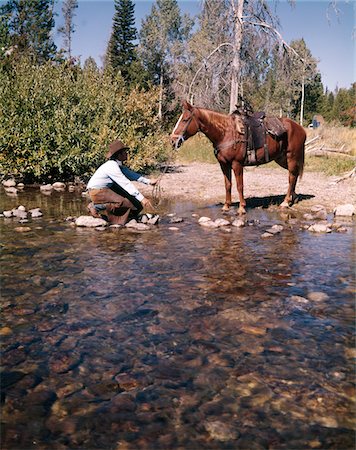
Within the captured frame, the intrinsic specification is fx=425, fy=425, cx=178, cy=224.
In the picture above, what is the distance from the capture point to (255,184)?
15367 millimetres

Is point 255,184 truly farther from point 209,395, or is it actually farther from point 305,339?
point 209,395

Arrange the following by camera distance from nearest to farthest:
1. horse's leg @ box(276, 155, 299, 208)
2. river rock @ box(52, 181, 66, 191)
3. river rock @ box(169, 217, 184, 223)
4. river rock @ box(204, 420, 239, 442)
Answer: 1. river rock @ box(204, 420, 239, 442)
2. river rock @ box(169, 217, 184, 223)
3. horse's leg @ box(276, 155, 299, 208)
4. river rock @ box(52, 181, 66, 191)

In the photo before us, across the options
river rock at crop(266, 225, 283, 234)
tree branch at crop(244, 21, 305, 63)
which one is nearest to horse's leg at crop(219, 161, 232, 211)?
river rock at crop(266, 225, 283, 234)

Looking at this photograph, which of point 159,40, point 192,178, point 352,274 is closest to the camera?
point 352,274

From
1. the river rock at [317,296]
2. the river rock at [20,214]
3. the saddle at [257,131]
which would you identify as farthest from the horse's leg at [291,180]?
the river rock at [20,214]

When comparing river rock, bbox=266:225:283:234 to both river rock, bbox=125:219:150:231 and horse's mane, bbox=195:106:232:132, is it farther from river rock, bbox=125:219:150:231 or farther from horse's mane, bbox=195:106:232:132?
horse's mane, bbox=195:106:232:132

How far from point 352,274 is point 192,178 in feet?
40.3

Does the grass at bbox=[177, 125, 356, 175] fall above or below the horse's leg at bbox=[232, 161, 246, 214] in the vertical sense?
above

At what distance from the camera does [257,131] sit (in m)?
11.0

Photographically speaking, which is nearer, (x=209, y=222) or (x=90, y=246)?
(x=90, y=246)

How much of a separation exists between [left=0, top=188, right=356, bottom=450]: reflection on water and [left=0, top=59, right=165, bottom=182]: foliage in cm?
877

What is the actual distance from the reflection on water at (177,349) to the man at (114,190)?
2227mm

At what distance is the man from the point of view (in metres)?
8.97

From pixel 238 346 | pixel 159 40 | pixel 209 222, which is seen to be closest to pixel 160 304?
pixel 238 346
